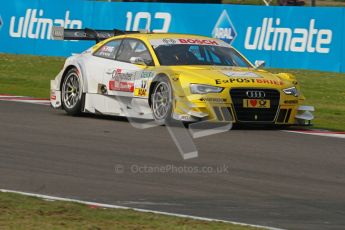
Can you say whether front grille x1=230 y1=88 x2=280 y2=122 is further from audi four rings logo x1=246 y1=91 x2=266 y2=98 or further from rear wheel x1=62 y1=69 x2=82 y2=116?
rear wheel x1=62 y1=69 x2=82 y2=116

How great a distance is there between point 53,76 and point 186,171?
15.0 meters

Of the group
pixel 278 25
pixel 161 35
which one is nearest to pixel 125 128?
pixel 161 35

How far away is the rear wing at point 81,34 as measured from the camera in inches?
618

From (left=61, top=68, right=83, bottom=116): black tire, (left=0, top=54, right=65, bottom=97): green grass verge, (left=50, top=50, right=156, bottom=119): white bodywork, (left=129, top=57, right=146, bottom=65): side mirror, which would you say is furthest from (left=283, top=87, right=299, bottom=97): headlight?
(left=0, top=54, right=65, bottom=97): green grass verge

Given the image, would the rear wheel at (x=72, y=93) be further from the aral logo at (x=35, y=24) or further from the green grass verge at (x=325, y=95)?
the aral logo at (x=35, y=24)


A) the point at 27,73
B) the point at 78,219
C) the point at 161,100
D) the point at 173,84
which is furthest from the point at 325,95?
the point at 78,219

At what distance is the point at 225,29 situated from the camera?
26.0 meters

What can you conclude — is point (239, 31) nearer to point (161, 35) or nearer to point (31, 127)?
point (161, 35)

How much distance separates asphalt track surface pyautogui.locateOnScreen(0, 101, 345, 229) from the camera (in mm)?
8094

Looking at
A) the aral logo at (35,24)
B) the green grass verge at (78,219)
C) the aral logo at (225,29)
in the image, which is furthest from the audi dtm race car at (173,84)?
the aral logo at (35,24)

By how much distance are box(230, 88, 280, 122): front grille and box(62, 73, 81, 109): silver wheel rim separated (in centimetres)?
273

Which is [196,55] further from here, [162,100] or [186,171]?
[186,171]

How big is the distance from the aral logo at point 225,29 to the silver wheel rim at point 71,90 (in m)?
11.0

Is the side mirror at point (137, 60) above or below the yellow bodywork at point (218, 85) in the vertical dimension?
above
